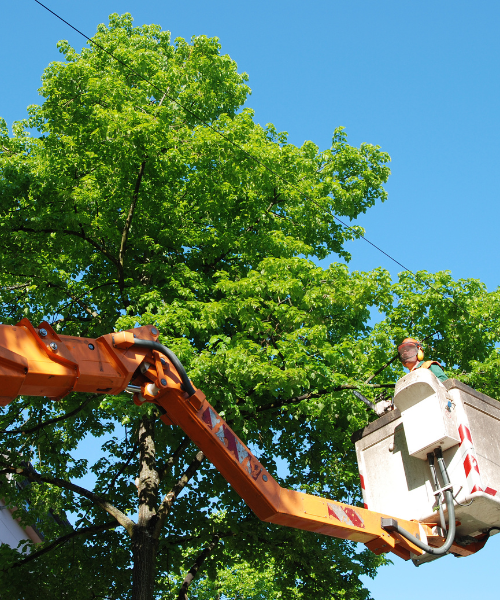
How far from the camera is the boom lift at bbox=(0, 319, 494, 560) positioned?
4.16 m

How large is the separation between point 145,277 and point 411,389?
6240 millimetres

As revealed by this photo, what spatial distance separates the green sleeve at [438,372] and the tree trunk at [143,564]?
190 inches

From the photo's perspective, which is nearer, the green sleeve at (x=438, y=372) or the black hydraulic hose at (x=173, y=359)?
the black hydraulic hose at (x=173, y=359)

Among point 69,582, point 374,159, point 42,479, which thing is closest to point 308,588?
point 69,582

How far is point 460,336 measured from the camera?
1036 cm

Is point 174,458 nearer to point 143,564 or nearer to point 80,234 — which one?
point 143,564

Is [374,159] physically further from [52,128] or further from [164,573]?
[164,573]

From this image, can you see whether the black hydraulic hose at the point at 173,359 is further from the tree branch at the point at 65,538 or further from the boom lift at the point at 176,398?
the tree branch at the point at 65,538

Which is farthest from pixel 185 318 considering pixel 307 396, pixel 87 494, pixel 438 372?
pixel 438 372

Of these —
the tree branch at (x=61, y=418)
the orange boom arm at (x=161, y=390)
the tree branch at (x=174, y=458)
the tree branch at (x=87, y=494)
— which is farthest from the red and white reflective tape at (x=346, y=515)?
the tree branch at (x=61, y=418)

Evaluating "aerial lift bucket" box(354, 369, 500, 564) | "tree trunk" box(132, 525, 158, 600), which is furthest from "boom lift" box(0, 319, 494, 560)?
"tree trunk" box(132, 525, 158, 600)

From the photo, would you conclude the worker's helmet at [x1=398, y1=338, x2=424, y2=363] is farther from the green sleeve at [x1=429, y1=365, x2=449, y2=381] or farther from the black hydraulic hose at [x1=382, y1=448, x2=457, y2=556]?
the black hydraulic hose at [x1=382, y1=448, x2=457, y2=556]

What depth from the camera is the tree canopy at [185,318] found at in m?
9.07

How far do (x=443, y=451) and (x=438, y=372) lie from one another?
857 millimetres
